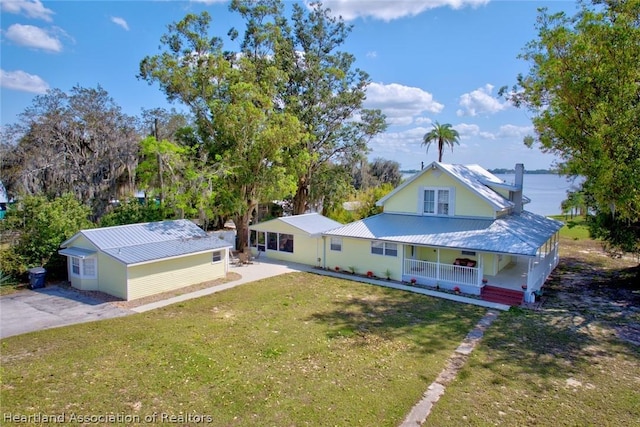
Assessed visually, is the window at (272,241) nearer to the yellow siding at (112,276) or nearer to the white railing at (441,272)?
the white railing at (441,272)

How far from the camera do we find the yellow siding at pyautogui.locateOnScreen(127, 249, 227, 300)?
50.7 ft

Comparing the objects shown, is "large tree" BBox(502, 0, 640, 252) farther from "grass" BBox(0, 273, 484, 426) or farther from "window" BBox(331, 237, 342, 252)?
"window" BBox(331, 237, 342, 252)

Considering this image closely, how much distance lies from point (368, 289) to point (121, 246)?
1085 cm

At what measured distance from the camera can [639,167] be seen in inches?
553

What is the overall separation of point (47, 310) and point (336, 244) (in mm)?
13171

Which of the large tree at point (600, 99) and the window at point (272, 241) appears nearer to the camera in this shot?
the large tree at point (600, 99)

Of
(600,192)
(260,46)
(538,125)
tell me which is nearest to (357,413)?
(600,192)

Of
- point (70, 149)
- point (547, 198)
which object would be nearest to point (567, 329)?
point (70, 149)

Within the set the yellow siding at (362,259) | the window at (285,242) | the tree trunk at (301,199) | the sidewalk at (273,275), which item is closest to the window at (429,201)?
the yellow siding at (362,259)

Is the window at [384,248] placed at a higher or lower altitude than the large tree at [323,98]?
lower

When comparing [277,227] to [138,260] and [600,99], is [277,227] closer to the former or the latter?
[138,260]

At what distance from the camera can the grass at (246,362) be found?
7.92 m

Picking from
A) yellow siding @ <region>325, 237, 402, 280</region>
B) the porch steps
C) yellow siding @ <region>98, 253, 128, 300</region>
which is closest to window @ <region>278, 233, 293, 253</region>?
yellow siding @ <region>325, 237, 402, 280</region>

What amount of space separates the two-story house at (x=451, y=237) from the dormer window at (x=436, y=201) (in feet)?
0.17
